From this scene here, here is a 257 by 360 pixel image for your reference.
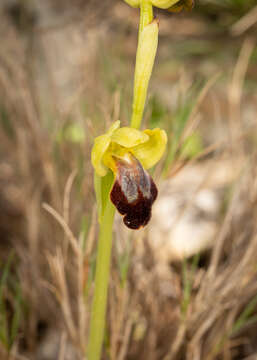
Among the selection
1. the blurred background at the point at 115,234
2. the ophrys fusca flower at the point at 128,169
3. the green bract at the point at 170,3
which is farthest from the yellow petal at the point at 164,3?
the blurred background at the point at 115,234

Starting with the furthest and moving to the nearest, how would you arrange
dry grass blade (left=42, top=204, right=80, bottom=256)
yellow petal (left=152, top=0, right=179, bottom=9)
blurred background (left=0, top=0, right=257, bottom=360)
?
blurred background (left=0, top=0, right=257, bottom=360) < dry grass blade (left=42, top=204, right=80, bottom=256) < yellow petal (left=152, top=0, right=179, bottom=9)

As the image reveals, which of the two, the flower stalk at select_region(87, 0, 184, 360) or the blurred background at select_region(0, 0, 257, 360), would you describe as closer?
the flower stalk at select_region(87, 0, 184, 360)

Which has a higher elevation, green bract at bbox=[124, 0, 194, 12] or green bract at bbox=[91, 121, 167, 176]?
green bract at bbox=[124, 0, 194, 12]

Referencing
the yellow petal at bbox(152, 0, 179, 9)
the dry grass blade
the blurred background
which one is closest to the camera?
the yellow petal at bbox(152, 0, 179, 9)

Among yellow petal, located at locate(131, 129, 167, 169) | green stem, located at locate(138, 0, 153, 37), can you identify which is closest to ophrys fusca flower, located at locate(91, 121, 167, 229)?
yellow petal, located at locate(131, 129, 167, 169)

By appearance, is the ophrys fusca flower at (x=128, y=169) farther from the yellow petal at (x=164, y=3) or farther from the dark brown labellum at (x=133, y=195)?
the yellow petal at (x=164, y=3)

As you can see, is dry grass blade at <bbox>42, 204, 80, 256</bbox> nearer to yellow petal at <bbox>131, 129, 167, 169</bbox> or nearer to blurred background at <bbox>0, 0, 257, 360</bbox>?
blurred background at <bbox>0, 0, 257, 360</bbox>

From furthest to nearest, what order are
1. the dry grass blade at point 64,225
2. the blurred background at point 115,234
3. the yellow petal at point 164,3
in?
1. the blurred background at point 115,234
2. the dry grass blade at point 64,225
3. the yellow petal at point 164,3
